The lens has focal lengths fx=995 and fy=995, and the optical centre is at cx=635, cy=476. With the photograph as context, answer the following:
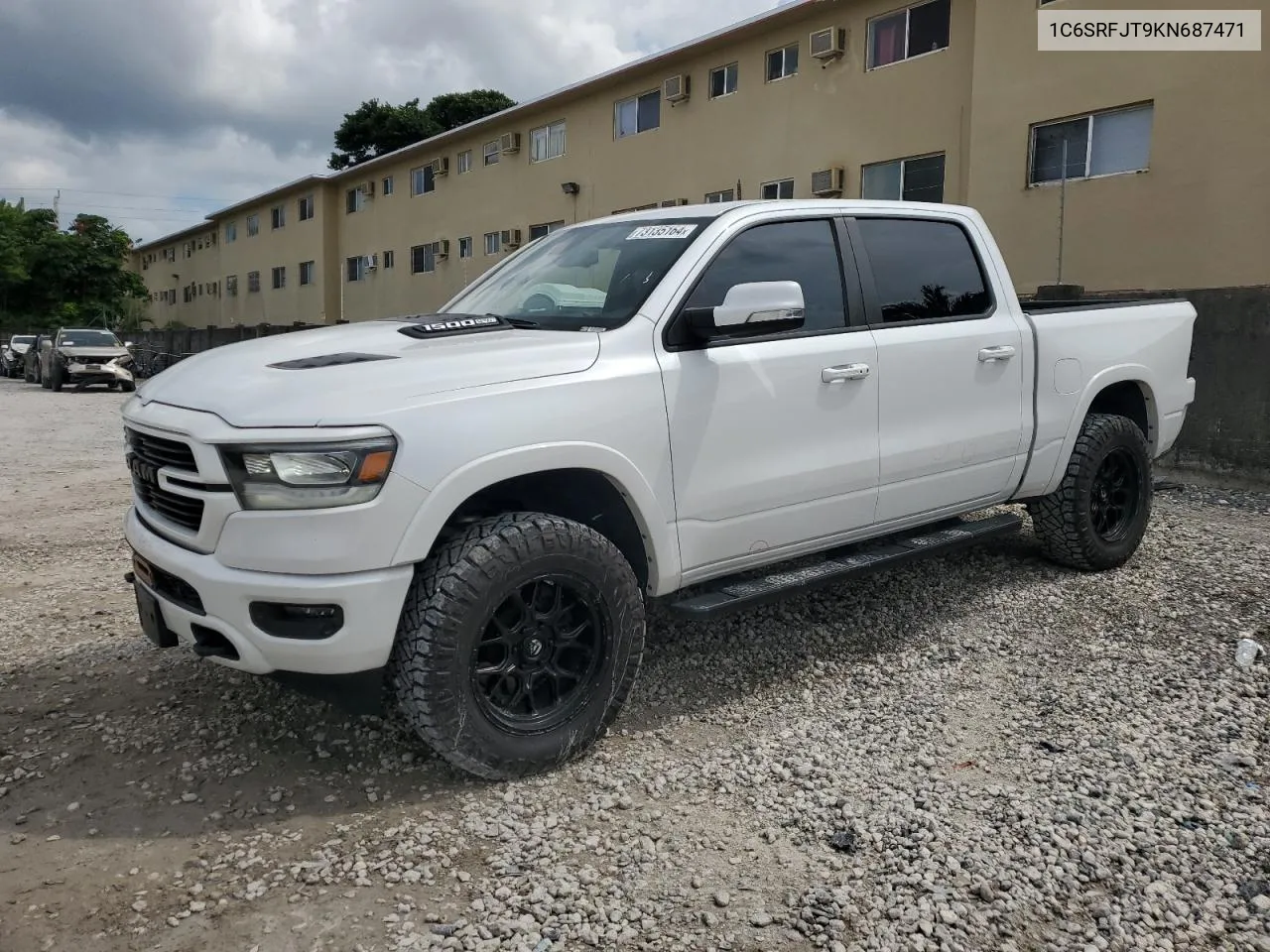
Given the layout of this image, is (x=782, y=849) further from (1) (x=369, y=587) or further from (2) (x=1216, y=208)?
(2) (x=1216, y=208)

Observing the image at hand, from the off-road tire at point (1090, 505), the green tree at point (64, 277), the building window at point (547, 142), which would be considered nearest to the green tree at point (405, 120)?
the green tree at point (64, 277)

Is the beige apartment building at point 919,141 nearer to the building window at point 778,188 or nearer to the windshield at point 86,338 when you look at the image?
the building window at point 778,188

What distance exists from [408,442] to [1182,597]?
414 cm

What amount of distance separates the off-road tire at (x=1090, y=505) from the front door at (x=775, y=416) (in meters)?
1.64

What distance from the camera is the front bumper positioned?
110 inches

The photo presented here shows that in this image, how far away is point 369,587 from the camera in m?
2.82

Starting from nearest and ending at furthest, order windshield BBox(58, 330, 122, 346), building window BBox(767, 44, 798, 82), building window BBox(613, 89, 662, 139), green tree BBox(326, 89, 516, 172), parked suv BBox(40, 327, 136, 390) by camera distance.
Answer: building window BBox(767, 44, 798, 82), building window BBox(613, 89, 662, 139), parked suv BBox(40, 327, 136, 390), windshield BBox(58, 330, 122, 346), green tree BBox(326, 89, 516, 172)

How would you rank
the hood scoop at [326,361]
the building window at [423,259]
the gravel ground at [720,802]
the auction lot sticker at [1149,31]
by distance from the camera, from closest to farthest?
the gravel ground at [720,802]
the hood scoop at [326,361]
the auction lot sticker at [1149,31]
the building window at [423,259]

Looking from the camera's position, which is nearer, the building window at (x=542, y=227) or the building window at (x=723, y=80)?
the building window at (x=723, y=80)

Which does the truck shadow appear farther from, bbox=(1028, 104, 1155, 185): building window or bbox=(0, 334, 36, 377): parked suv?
bbox=(0, 334, 36, 377): parked suv

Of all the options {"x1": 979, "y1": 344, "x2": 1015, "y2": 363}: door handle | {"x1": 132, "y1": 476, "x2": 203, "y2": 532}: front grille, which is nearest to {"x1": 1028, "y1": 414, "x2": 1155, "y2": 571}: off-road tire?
{"x1": 979, "y1": 344, "x2": 1015, "y2": 363}: door handle

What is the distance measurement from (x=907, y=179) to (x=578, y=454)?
14100mm

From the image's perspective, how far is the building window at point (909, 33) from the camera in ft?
49.2

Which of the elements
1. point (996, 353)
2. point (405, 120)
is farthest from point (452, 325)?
point (405, 120)
